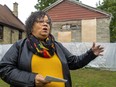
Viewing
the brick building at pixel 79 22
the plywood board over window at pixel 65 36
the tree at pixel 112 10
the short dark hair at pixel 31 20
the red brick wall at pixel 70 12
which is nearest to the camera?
the short dark hair at pixel 31 20

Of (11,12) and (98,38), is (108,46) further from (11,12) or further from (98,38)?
(11,12)

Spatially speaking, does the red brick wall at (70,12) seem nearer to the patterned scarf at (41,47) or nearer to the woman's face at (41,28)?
the woman's face at (41,28)

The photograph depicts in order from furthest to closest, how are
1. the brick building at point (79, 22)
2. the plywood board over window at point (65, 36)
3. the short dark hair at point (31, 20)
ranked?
the plywood board over window at point (65, 36) < the brick building at point (79, 22) < the short dark hair at point (31, 20)

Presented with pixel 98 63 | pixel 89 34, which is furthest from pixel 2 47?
pixel 89 34

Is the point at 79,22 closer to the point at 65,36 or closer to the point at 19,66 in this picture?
the point at 65,36

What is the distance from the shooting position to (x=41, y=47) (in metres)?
2.92

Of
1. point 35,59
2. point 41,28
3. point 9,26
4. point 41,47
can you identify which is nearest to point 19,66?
point 35,59

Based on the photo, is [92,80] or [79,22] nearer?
[92,80]

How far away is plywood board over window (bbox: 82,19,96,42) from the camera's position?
2856 cm

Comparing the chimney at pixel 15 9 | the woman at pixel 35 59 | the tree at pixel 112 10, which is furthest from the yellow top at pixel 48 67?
the tree at pixel 112 10

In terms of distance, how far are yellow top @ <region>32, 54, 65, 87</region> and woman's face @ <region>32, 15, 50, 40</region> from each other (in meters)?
0.24

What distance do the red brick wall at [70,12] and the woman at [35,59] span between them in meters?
25.9

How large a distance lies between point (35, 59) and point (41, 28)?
1.16ft

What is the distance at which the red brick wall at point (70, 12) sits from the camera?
95.8 feet
